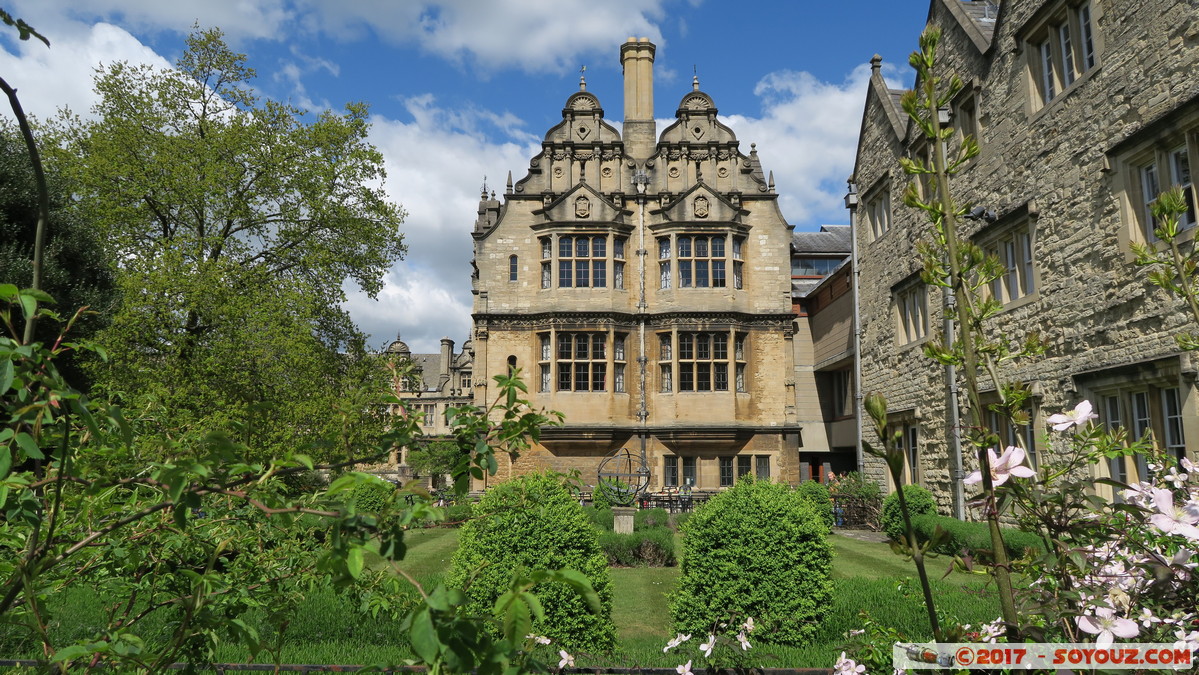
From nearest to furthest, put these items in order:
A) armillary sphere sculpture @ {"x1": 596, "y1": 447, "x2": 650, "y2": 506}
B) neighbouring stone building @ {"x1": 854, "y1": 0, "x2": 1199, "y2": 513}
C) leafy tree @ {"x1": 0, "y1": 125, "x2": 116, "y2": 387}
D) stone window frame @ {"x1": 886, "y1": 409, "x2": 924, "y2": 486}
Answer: neighbouring stone building @ {"x1": 854, "y1": 0, "x2": 1199, "y2": 513}, leafy tree @ {"x1": 0, "y1": 125, "x2": 116, "y2": 387}, stone window frame @ {"x1": 886, "y1": 409, "x2": 924, "y2": 486}, armillary sphere sculpture @ {"x1": 596, "y1": 447, "x2": 650, "y2": 506}

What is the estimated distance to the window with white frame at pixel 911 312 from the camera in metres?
16.9

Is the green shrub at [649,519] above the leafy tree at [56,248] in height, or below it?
below

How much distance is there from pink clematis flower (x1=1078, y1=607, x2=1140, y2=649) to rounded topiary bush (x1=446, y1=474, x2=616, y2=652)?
525 cm

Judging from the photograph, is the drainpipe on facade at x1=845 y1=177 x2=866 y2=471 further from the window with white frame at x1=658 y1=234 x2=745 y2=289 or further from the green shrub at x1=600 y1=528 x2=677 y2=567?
the green shrub at x1=600 y1=528 x2=677 y2=567

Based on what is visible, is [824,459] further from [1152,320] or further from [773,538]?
[773,538]

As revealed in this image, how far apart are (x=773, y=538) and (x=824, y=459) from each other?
66.0 ft

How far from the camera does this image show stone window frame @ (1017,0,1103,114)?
37.9 feet

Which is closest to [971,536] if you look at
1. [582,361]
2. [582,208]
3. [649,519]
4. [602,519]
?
[649,519]

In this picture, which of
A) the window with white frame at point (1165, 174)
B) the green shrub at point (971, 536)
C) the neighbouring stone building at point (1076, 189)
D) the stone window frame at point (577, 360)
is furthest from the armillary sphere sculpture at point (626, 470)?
the window with white frame at point (1165, 174)

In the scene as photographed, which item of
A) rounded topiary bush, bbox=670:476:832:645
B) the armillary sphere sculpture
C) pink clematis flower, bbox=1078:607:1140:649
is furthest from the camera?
the armillary sphere sculpture

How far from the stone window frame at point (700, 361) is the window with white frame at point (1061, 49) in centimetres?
1312

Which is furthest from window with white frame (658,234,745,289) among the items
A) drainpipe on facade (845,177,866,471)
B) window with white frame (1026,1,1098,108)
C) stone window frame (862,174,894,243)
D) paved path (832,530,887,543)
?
window with white frame (1026,1,1098,108)

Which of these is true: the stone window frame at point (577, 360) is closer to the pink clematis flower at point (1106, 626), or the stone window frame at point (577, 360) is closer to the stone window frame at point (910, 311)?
the stone window frame at point (910, 311)

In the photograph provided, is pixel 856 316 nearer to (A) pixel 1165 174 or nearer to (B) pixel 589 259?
(B) pixel 589 259
